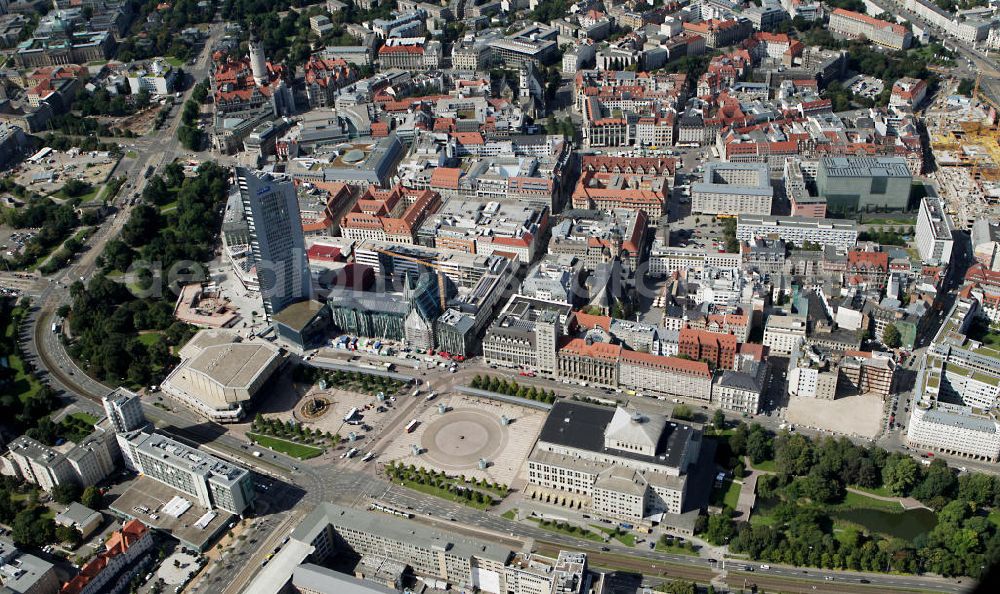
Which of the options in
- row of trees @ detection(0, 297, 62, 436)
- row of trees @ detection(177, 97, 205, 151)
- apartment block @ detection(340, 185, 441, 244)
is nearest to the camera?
row of trees @ detection(0, 297, 62, 436)

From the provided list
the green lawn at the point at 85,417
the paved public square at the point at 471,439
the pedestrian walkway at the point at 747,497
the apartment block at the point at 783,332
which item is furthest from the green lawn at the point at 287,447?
the apartment block at the point at 783,332

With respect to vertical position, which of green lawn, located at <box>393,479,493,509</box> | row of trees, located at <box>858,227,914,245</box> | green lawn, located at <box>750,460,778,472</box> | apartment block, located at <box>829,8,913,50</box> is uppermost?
apartment block, located at <box>829,8,913,50</box>

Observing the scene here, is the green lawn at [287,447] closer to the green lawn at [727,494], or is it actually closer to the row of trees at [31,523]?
the row of trees at [31,523]

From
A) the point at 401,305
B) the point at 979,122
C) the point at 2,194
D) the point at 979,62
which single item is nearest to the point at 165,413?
the point at 401,305

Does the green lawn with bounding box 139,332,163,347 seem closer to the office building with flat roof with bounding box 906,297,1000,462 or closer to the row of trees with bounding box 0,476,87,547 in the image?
the row of trees with bounding box 0,476,87,547

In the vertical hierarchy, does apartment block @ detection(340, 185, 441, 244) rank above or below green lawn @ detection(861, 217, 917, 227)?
above

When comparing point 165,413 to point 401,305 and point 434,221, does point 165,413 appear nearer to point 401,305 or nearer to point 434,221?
point 401,305

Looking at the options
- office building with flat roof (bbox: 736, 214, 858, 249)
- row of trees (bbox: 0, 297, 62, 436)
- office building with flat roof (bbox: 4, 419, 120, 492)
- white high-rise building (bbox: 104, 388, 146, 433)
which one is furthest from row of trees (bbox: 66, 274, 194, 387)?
office building with flat roof (bbox: 736, 214, 858, 249)
